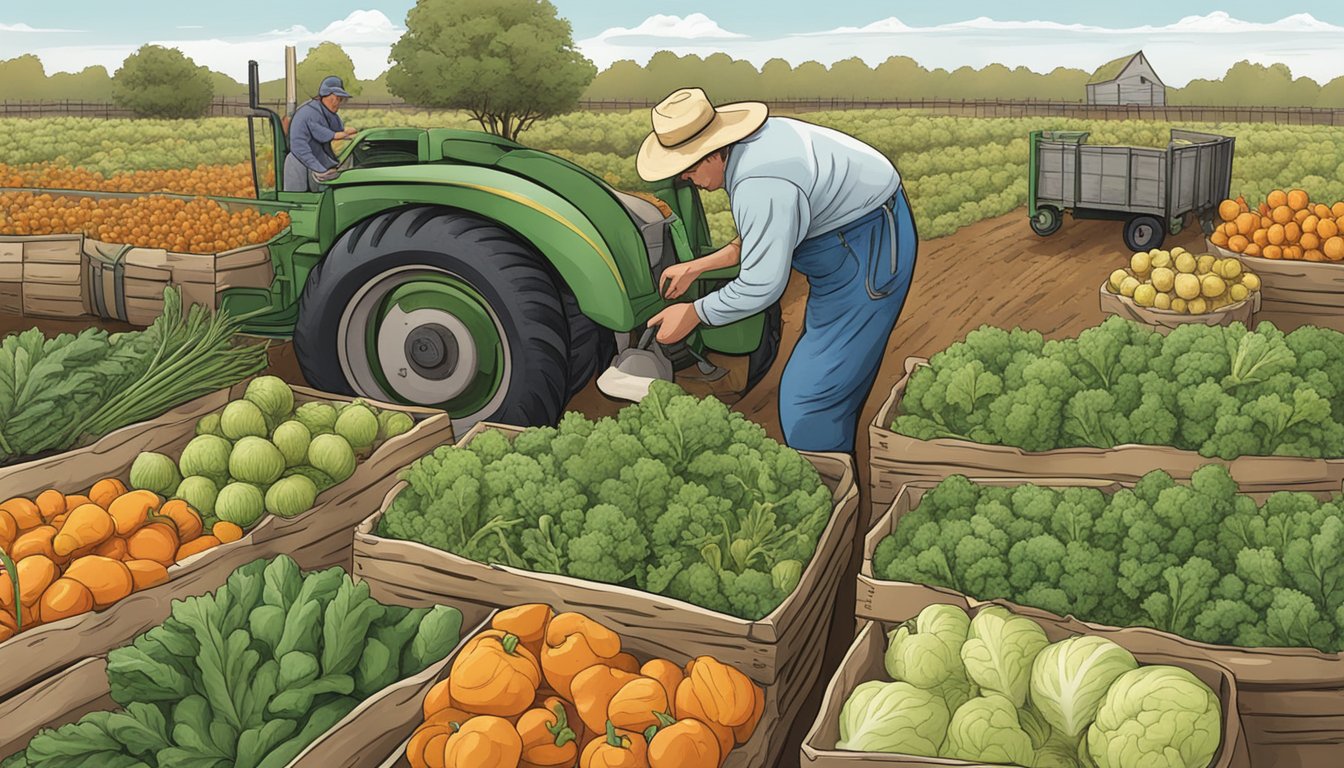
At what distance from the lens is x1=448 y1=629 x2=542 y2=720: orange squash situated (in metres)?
2.04

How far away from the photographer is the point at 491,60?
70.1 ft

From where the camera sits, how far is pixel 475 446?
9.51ft

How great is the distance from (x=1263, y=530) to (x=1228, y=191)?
31.3 ft

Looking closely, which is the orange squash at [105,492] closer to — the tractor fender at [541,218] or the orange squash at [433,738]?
the orange squash at [433,738]

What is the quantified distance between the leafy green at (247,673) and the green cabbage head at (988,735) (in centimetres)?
107

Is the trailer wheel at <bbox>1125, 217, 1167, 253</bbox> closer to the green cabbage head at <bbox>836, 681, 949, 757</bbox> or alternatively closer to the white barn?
the green cabbage head at <bbox>836, 681, 949, 757</bbox>

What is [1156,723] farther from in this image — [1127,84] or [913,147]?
[1127,84]

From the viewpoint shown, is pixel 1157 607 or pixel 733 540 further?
pixel 733 540

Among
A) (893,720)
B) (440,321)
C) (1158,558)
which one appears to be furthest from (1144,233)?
(893,720)

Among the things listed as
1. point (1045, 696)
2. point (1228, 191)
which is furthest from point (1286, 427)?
point (1228, 191)

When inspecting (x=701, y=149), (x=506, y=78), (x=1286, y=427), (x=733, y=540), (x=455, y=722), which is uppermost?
(x=506, y=78)

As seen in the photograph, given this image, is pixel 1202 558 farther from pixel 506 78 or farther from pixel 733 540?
pixel 506 78

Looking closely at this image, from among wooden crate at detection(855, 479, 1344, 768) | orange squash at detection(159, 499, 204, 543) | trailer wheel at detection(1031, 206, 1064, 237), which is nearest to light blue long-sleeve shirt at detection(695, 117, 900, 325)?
wooden crate at detection(855, 479, 1344, 768)

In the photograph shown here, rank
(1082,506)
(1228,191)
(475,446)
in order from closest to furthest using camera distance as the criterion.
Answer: (1082,506) < (475,446) < (1228,191)
